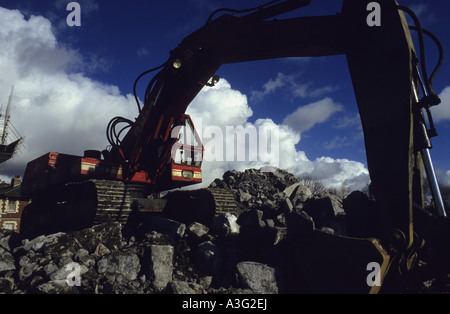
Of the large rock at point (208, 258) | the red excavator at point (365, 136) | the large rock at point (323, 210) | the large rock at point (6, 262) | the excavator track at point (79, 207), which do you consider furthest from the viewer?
A: the large rock at point (323, 210)

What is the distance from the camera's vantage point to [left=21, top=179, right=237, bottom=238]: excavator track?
6.25m

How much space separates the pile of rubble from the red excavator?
20.0 inches

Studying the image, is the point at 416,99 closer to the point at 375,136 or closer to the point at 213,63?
the point at 375,136

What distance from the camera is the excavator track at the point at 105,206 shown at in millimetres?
6246

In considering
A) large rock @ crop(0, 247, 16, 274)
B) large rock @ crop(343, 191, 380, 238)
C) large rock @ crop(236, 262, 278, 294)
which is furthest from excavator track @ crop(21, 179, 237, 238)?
large rock @ crop(343, 191, 380, 238)

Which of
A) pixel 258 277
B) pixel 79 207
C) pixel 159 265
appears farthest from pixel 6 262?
pixel 258 277

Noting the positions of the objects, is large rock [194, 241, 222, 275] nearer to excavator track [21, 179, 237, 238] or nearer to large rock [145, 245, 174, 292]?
large rock [145, 245, 174, 292]

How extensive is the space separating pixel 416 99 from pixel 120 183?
550cm

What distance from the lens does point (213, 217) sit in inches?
274

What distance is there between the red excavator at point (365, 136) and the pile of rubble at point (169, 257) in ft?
1.66

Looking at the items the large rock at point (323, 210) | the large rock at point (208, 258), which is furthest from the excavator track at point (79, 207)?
the large rock at point (323, 210)

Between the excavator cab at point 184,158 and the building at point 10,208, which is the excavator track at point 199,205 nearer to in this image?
the excavator cab at point 184,158

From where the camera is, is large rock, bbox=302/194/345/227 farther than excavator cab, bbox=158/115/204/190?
Yes

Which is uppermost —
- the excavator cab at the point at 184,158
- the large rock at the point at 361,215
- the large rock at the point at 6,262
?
the excavator cab at the point at 184,158
